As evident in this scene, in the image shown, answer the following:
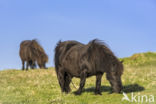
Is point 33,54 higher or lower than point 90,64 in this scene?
higher

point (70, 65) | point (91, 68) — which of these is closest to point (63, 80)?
point (70, 65)

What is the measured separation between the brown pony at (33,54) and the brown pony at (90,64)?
15.6 m

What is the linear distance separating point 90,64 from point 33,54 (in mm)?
18315

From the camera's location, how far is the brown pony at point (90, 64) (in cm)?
1119

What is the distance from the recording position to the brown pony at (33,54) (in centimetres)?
2878

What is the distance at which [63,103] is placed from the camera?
10.3m

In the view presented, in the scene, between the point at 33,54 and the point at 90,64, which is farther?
the point at 33,54

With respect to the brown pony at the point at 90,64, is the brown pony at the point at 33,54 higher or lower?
higher

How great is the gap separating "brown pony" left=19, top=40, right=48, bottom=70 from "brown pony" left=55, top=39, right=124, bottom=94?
15567mm

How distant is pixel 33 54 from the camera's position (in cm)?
2902

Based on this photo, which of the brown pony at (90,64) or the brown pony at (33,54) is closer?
the brown pony at (90,64)

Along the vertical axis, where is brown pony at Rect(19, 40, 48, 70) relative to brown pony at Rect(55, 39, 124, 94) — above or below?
above

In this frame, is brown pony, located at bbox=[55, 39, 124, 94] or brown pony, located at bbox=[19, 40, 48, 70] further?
brown pony, located at bbox=[19, 40, 48, 70]

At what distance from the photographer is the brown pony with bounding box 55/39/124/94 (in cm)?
1119
